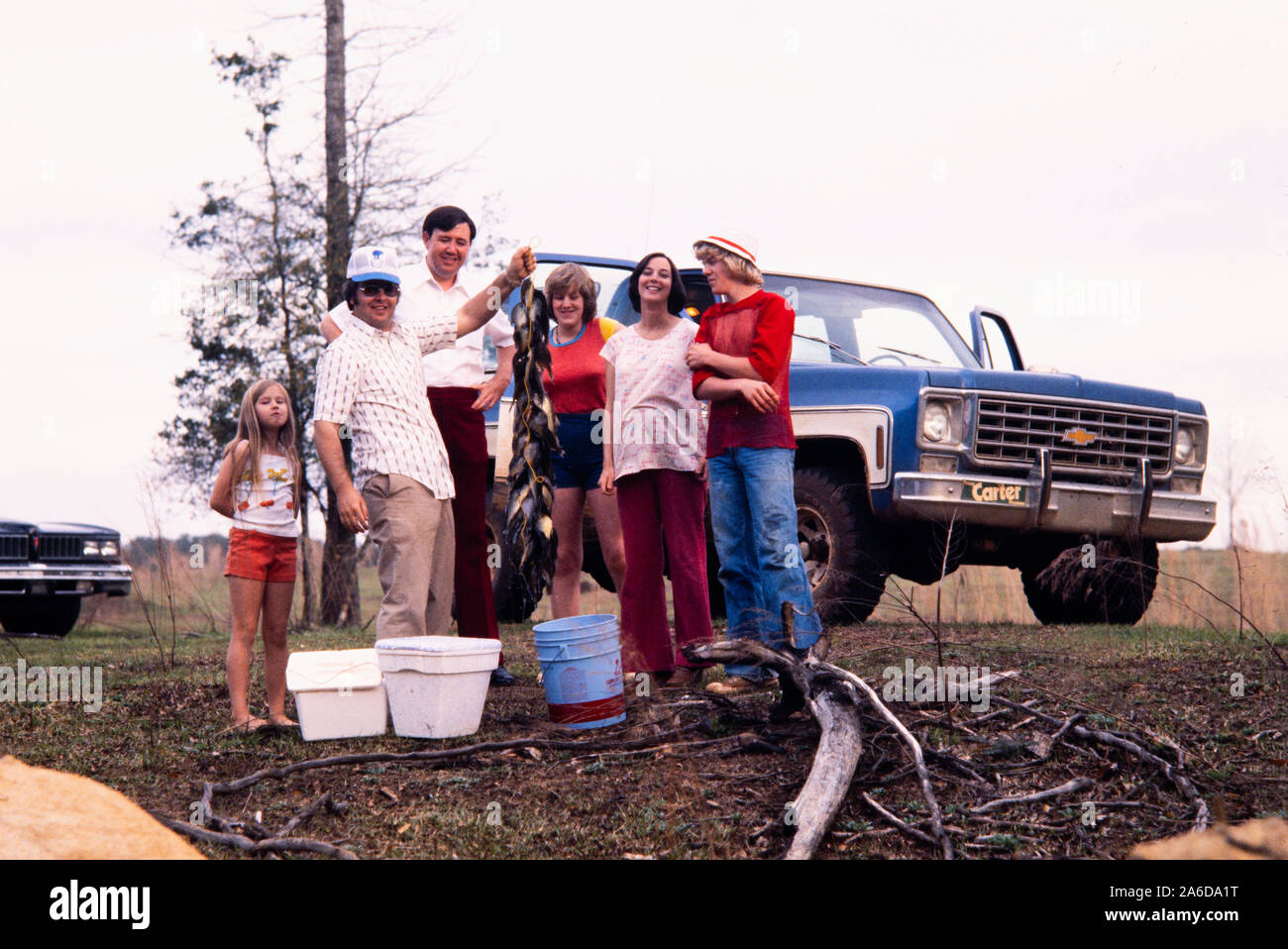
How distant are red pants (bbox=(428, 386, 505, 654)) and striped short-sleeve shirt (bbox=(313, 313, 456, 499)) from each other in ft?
2.22

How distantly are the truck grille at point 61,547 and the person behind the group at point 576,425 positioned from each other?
849 centimetres

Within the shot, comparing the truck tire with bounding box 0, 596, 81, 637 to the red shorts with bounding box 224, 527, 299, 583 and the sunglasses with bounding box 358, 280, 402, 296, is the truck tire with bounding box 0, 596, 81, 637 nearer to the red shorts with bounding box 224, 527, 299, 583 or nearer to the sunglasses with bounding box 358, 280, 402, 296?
the red shorts with bounding box 224, 527, 299, 583

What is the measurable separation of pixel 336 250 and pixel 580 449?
8.24 m

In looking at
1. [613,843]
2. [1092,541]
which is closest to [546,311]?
[613,843]

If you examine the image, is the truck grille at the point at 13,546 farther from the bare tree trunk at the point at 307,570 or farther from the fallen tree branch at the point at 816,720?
the fallen tree branch at the point at 816,720

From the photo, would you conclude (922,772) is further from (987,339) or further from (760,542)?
(987,339)

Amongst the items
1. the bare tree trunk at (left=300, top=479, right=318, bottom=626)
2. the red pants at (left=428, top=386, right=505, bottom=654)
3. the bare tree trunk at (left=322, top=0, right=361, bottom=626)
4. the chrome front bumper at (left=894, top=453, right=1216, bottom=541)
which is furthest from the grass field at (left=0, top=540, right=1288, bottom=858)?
the bare tree trunk at (left=322, top=0, right=361, bottom=626)

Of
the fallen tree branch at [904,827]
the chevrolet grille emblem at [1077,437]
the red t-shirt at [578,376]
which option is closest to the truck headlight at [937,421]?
the chevrolet grille emblem at [1077,437]

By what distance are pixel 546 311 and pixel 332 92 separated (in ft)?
28.8

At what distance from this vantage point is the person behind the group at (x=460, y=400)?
6102mm

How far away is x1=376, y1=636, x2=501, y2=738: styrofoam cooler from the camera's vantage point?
482 cm

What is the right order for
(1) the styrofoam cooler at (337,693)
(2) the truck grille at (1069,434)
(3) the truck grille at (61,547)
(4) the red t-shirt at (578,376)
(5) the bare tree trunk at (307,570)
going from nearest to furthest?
1. (1) the styrofoam cooler at (337,693)
2. (4) the red t-shirt at (578,376)
3. (2) the truck grille at (1069,434)
4. (5) the bare tree trunk at (307,570)
5. (3) the truck grille at (61,547)
